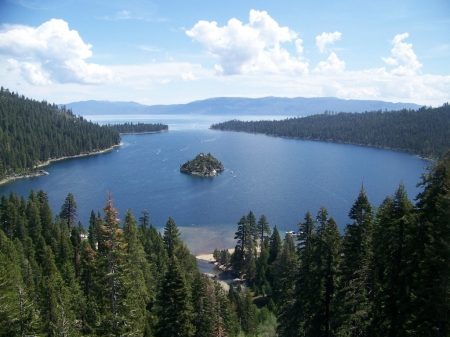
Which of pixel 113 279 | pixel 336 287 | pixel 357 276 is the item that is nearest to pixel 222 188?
pixel 357 276

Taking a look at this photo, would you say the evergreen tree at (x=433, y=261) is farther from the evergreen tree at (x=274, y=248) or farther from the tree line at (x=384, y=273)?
the evergreen tree at (x=274, y=248)

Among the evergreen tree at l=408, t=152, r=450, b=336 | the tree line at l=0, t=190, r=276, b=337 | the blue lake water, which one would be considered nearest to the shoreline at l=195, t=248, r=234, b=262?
the blue lake water

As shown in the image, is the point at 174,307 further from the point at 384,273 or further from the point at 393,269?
the point at 393,269

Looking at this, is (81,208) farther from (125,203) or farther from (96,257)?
(96,257)

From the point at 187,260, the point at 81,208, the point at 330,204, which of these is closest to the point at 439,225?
the point at 187,260

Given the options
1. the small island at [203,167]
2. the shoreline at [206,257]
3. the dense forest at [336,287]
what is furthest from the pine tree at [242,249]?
the small island at [203,167]

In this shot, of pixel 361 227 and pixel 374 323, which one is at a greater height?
pixel 361 227
